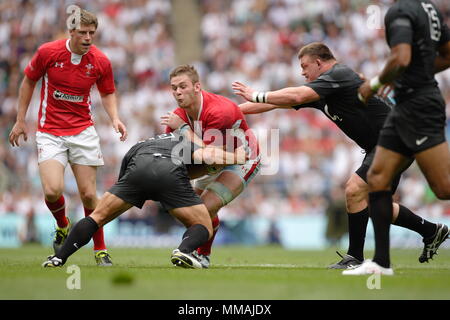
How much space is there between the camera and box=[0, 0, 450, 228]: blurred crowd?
19.9m

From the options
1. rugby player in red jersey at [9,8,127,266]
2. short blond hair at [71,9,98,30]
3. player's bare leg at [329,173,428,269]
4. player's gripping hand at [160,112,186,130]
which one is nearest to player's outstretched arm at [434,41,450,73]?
player's bare leg at [329,173,428,269]

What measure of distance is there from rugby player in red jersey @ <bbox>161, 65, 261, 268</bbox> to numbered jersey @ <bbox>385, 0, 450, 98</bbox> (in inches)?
87.4

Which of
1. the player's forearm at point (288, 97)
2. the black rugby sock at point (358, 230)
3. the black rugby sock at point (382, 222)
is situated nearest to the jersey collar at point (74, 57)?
the player's forearm at point (288, 97)

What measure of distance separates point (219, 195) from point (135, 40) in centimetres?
1737

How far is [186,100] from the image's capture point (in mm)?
8648

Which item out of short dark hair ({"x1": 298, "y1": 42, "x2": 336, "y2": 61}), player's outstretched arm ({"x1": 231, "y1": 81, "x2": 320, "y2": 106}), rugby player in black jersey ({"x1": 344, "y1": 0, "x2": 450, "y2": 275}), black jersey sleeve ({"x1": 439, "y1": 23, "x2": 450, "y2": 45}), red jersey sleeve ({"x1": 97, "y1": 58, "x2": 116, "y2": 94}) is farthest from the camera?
red jersey sleeve ({"x1": 97, "y1": 58, "x2": 116, "y2": 94})

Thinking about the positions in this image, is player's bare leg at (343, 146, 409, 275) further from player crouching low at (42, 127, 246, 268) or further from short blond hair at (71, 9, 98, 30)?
short blond hair at (71, 9, 98, 30)

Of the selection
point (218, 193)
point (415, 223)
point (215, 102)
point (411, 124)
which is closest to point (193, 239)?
point (218, 193)

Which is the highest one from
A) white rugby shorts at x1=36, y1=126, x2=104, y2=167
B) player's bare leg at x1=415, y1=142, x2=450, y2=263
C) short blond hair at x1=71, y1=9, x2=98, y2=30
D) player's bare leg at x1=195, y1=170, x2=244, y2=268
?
short blond hair at x1=71, y1=9, x2=98, y2=30

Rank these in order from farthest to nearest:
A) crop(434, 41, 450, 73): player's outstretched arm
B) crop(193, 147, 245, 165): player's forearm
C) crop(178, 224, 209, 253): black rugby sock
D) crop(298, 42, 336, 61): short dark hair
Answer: crop(298, 42, 336, 61): short dark hair, crop(193, 147, 245, 165): player's forearm, crop(178, 224, 209, 253): black rugby sock, crop(434, 41, 450, 73): player's outstretched arm

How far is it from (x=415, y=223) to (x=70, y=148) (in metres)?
4.28
